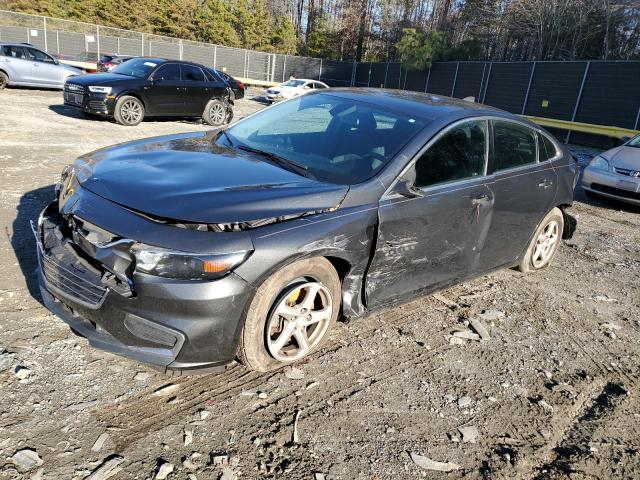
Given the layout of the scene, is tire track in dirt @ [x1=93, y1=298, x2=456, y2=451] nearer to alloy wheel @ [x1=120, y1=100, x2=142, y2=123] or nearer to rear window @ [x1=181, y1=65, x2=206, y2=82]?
alloy wheel @ [x1=120, y1=100, x2=142, y2=123]

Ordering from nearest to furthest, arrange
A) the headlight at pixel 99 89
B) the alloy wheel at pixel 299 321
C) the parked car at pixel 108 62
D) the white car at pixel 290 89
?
the alloy wheel at pixel 299 321
the headlight at pixel 99 89
the parked car at pixel 108 62
the white car at pixel 290 89

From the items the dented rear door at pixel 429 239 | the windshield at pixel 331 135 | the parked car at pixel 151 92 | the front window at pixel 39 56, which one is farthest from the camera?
the front window at pixel 39 56

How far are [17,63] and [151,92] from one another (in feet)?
22.2

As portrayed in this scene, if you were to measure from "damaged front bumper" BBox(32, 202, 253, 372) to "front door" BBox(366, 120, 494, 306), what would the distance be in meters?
1.06

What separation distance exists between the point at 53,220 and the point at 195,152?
105 cm

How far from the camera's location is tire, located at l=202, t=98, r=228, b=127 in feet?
44.2

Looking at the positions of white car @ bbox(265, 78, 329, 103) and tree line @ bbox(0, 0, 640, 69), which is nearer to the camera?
white car @ bbox(265, 78, 329, 103)

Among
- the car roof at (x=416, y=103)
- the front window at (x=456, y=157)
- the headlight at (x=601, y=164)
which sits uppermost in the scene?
the car roof at (x=416, y=103)

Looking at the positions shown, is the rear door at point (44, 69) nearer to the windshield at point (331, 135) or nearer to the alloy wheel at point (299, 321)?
the windshield at point (331, 135)

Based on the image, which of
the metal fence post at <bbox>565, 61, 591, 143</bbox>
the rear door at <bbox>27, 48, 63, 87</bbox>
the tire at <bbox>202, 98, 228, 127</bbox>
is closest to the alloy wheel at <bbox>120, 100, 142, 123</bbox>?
the tire at <bbox>202, 98, 228, 127</bbox>

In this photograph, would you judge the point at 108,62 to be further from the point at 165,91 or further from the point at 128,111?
the point at 128,111

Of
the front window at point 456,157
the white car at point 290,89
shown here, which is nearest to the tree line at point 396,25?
the white car at point 290,89

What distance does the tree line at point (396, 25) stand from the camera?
25.8 metres

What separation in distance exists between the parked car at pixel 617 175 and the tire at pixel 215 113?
9.34 meters
